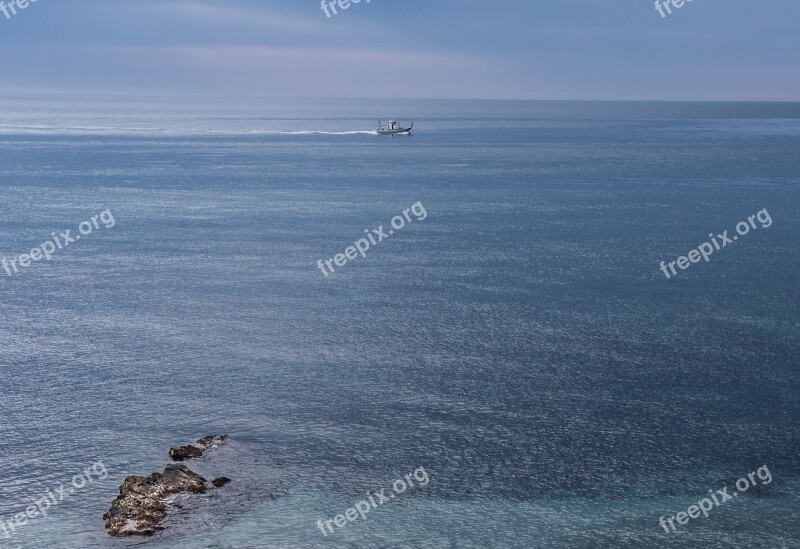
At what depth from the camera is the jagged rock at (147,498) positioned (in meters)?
41.8

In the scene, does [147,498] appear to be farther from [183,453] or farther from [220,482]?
[183,453]

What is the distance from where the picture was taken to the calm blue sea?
144 feet

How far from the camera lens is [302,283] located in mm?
84062

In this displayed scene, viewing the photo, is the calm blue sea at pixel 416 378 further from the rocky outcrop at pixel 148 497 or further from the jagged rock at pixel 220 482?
the rocky outcrop at pixel 148 497

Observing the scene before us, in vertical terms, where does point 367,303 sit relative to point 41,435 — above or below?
above

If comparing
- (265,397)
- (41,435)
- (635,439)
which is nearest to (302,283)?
(265,397)

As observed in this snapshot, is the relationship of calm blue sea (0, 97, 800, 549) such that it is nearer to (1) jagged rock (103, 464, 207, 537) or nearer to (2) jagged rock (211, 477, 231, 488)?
(2) jagged rock (211, 477, 231, 488)

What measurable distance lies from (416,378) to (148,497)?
22216 millimetres

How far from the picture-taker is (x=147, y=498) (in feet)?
144

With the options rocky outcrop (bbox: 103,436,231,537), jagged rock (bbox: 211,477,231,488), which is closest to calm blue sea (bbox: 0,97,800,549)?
jagged rock (bbox: 211,477,231,488)

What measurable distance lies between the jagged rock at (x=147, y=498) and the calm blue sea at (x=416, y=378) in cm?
87

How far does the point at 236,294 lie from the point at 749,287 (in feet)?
163

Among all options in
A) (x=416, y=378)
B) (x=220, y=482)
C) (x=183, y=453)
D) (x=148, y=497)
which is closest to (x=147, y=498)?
(x=148, y=497)

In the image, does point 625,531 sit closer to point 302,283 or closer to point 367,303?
point 367,303
